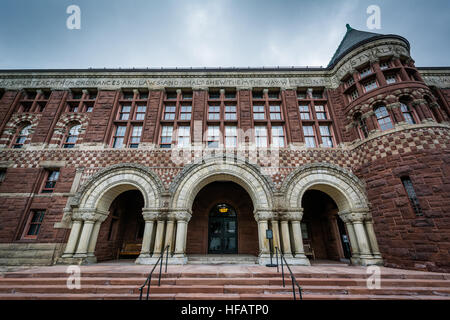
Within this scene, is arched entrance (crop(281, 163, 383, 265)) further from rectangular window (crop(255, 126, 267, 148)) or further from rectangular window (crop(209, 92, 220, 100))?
rectangular window (crop(209, 92, 220, 100))

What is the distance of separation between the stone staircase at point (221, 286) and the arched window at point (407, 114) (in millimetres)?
6673

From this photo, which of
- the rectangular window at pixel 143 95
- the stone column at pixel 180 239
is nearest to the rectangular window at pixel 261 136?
the stone column at pixel 180 239

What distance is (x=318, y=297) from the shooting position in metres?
4.72

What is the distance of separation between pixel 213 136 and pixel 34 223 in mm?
10067

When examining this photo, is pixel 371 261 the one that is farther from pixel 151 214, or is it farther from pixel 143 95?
pixel 143 95

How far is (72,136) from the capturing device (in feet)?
36.9

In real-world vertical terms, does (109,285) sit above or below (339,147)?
below

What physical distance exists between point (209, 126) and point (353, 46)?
958cm

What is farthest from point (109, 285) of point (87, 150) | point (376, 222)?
point (376, 222)

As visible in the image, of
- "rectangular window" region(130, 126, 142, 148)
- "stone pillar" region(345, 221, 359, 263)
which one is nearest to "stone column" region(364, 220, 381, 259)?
"stone pillar" region(345, 221, 359, 263)

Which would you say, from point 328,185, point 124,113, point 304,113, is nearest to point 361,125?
point 304,113

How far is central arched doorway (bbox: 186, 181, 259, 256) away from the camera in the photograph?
11287 millimetres
